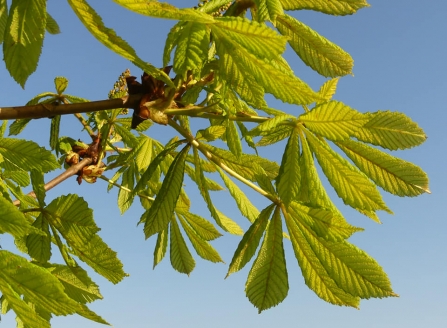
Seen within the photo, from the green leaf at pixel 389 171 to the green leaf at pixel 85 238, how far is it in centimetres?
81

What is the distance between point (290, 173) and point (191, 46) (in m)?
0.53

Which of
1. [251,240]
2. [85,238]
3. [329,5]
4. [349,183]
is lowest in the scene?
[85,238]

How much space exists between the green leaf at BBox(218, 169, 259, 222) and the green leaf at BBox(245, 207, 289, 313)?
0.14 m

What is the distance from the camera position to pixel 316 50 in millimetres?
1395

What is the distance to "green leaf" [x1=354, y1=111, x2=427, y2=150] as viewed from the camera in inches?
52.3

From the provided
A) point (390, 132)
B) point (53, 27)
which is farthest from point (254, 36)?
point (53, 27)

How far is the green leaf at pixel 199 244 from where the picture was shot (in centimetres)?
211

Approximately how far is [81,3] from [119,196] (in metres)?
1.61

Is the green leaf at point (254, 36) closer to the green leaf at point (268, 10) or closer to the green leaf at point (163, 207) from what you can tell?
the green leaf at point (268, 10)

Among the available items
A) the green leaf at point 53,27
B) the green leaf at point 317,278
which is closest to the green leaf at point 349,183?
the green leaf at point 317,278

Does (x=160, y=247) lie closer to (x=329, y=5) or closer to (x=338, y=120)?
(x=338, y=120)

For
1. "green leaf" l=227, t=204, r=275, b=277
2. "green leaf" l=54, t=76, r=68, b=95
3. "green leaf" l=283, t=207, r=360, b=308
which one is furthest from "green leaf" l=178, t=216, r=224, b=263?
"green leaf" l=54, t=76, r=68, b=95

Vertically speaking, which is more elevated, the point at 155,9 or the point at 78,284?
the point at 155,9

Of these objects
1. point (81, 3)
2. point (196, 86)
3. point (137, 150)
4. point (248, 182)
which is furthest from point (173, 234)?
point (81, 3)
